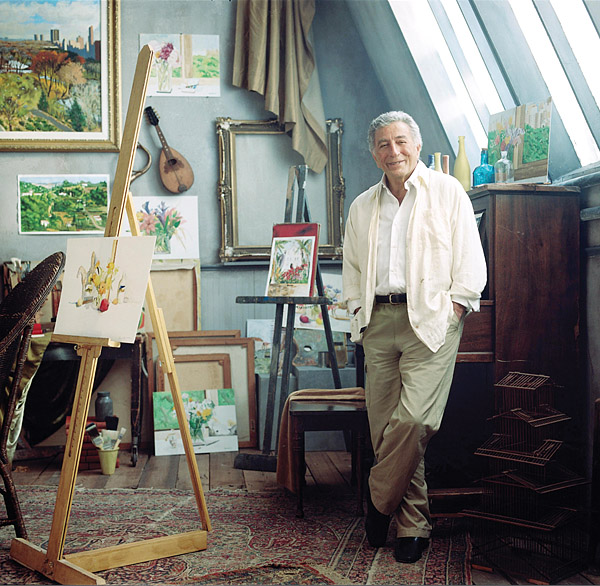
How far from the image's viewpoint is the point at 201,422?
14.6 feet

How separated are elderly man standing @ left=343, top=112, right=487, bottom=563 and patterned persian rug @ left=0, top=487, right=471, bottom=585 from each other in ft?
0.43

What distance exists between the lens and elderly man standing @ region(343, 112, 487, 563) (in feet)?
8.55

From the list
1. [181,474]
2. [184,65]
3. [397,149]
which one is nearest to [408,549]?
[397,149]

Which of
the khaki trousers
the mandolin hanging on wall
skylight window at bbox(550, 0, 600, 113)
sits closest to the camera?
the khaki trousers

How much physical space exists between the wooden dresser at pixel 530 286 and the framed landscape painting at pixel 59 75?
2.82m

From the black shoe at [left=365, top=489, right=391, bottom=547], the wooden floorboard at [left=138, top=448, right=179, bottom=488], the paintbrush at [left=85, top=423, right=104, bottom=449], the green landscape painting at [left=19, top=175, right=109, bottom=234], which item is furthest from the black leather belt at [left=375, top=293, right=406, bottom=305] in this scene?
the green landscape painting at [left=19, top=175, right=109, bottom=234]

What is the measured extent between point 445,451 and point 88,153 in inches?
119

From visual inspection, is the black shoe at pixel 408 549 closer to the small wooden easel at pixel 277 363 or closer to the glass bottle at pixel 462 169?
the small wooden easel at pixel 277 363

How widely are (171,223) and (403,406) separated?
2716 mm

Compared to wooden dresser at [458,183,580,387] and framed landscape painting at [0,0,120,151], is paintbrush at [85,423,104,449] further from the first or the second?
wooden dresser at [458,183,580,387]

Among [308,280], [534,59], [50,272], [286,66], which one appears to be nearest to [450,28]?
[534,59]

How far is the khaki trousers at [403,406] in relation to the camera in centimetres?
260

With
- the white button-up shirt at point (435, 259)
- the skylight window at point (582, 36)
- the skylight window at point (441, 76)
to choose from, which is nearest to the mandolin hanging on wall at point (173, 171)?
the skylight window at point (441, 76)

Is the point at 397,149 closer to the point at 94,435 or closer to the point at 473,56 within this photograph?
the point at 473,56
